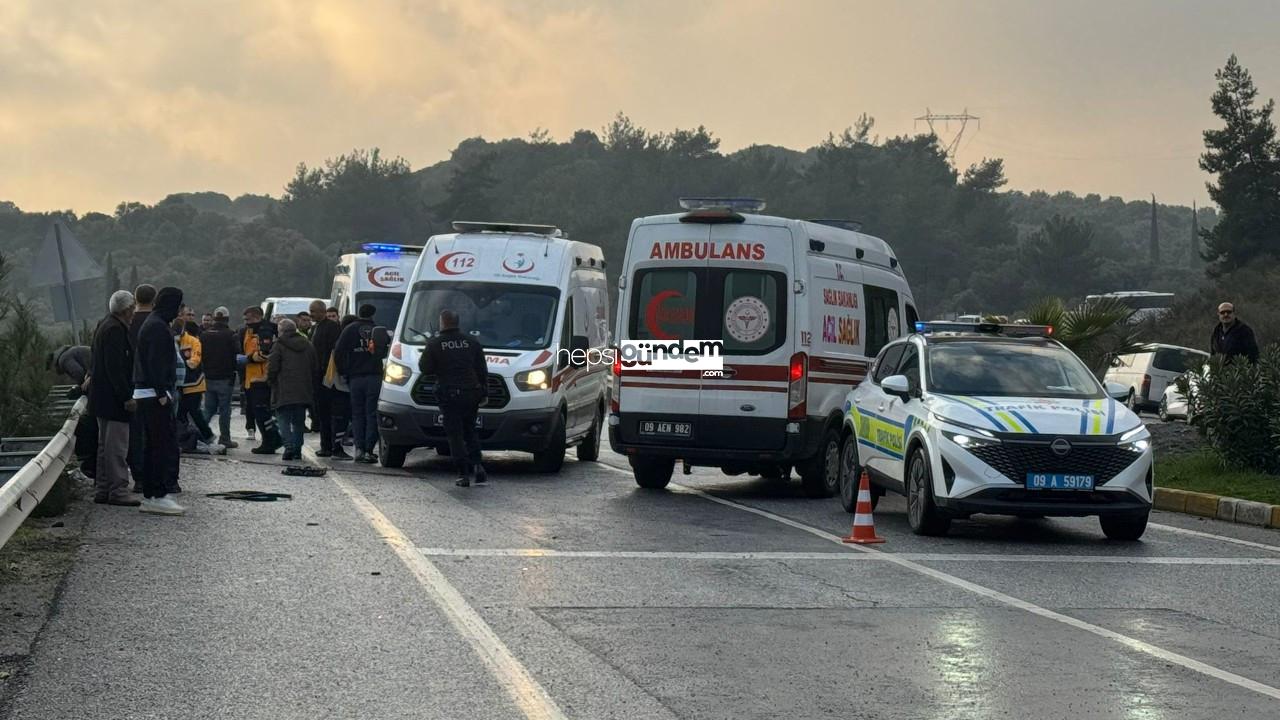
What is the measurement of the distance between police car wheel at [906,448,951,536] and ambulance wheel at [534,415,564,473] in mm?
6091

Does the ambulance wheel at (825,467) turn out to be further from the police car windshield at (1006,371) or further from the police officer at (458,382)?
the police officer at (458,382)

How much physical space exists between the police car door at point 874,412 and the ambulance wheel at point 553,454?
14.3 feet

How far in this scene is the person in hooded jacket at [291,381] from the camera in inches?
761

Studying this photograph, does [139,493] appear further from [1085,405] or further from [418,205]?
[418,205]

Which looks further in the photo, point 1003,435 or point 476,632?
point 1003,435

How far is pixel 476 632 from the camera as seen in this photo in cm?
839

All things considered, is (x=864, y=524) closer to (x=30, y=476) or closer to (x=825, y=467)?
(x=825, y=467)

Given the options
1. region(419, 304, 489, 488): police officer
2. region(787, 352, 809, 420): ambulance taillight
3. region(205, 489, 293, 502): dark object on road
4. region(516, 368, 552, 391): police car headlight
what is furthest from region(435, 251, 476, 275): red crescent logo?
region(205, 489, 293, 502): dark object on road

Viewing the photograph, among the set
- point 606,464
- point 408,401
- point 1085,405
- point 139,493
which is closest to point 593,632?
point 1085,405

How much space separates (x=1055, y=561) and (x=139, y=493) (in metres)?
8.06

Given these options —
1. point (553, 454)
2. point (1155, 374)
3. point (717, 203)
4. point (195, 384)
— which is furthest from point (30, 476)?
point (1155, 374)

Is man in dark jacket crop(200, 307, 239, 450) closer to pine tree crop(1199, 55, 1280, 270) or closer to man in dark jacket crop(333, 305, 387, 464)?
man in dark jacket crop(333, 305, 387, 464)

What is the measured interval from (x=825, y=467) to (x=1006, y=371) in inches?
125

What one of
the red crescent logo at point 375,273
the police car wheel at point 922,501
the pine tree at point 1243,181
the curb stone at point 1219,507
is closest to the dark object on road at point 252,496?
the police car wheel at point 922,501
